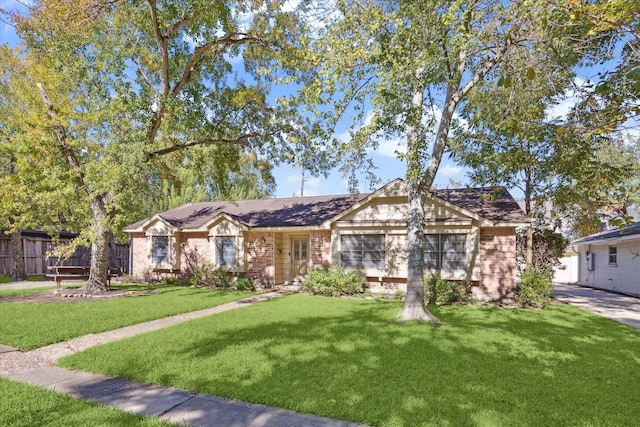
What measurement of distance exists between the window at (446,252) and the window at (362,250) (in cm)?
184

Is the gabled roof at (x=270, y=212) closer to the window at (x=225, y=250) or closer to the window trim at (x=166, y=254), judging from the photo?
the window trim at (x=166, y=254)

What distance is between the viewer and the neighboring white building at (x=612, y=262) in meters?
16.0

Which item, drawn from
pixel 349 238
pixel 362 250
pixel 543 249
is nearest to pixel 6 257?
pixel 349 238

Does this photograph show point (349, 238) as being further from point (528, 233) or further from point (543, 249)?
point (543, 249)

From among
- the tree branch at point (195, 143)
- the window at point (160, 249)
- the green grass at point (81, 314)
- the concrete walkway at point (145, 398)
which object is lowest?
the green grass at point (81, 314)

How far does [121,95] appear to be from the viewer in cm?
1203

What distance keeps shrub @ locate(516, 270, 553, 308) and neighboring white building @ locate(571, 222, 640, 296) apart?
5.09 m

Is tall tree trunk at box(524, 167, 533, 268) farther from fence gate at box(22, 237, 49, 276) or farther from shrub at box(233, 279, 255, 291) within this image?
fence gate at box(22, 237, 49, 276)

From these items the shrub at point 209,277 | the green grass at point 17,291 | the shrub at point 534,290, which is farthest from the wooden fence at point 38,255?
the shrub at point 534,290

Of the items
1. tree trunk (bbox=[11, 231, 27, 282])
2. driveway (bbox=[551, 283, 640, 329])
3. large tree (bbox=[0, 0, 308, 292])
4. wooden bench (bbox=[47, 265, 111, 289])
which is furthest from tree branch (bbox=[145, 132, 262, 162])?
driveway (bbox=[551, 283, 640, 329])

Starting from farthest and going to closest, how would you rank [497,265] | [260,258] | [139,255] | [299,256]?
[139,255] < [299,256] < [260,258] < [497,265]

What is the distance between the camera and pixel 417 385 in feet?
15.6

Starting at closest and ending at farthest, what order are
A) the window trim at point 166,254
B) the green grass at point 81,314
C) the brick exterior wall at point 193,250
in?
the green grass at point 81,314 < the brick exterior wall at point 193,250 < the window trim at point 166,254

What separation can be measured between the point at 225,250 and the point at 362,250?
6.72 meters
